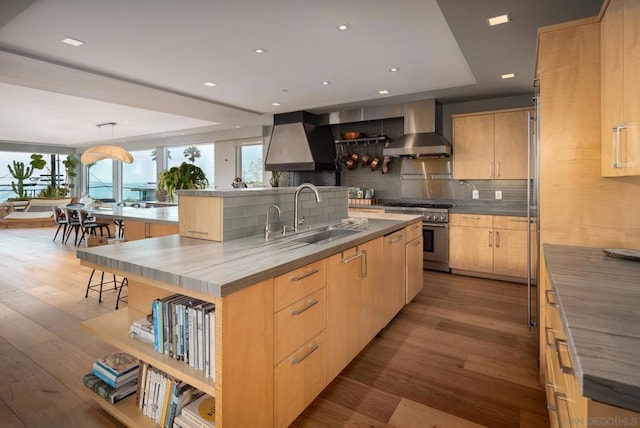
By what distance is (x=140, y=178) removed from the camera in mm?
10250

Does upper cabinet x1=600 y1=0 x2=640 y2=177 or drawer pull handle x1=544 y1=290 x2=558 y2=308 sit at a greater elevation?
upper cabinet x1=600 y1=0 x2=640 y2=177

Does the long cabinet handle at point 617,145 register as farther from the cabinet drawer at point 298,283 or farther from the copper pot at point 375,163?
the copper pot at point 375,163

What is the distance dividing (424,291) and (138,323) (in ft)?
10.1

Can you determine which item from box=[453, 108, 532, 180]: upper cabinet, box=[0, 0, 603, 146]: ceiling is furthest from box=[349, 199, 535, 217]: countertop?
box=[0, 0, 603, 146]: ceiling

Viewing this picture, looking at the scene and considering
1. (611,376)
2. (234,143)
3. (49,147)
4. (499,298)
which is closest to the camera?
(611,376)

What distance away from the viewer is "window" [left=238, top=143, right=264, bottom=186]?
752 centimetres

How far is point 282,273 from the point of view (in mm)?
1535

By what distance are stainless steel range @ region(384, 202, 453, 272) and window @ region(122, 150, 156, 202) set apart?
797cm

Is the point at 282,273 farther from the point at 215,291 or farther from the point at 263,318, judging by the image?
the point at 215,291

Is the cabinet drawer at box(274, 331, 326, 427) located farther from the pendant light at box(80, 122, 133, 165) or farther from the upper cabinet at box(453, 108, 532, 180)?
the pendant light at box(80, 122, 133, 165)

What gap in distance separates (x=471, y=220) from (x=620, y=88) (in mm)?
3157

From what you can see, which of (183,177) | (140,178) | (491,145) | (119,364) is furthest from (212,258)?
(140,178)

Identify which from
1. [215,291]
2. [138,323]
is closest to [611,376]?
[215,291]

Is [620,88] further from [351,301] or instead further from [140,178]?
[140,178]
